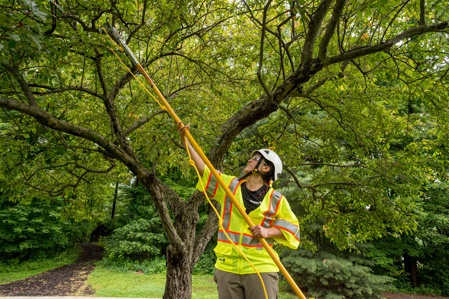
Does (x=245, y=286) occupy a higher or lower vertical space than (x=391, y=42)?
lower

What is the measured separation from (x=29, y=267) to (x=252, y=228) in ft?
53.8

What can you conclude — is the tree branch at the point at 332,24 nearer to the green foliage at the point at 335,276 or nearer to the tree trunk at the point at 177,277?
the tree trunk at the point at 177,277

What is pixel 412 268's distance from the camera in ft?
45.3

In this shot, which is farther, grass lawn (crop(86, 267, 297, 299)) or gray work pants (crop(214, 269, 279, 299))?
grass lawn (crop(86, 267, 297, 299))

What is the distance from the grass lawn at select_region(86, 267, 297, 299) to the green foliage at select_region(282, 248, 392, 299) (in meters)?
1.25

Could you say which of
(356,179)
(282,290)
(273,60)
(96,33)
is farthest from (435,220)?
(96,33)

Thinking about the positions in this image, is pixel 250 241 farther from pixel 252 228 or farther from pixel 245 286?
pixel 245 286

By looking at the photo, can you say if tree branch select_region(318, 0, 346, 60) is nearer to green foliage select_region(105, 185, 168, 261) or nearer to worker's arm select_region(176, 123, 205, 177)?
worker's arm select_region(176, 123, 205, 177)

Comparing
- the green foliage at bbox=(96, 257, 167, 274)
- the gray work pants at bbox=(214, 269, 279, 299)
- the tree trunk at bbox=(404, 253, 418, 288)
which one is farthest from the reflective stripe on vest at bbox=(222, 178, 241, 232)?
the tree trunk at bbox=(404, 253, 418, 288)

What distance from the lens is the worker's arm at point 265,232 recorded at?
1.94 meters

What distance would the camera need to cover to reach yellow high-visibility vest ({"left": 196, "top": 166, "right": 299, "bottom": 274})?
79.4 inches

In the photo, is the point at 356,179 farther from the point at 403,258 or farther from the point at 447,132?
the point at 403,258

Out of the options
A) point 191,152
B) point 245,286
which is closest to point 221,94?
point 191,152

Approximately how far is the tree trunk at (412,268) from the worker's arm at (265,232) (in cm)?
1566
